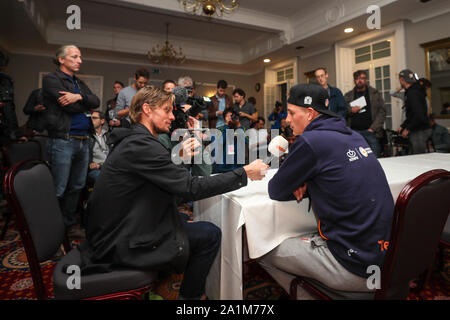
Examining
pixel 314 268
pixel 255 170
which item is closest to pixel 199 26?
pixel 255 170

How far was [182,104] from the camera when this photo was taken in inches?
60.6

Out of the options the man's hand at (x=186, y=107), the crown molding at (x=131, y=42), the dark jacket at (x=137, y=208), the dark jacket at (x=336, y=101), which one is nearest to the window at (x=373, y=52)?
the dark jacket at (x=336, y=101)

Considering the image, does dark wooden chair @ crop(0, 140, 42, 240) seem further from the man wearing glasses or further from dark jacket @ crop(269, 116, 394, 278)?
the man wearing glasses

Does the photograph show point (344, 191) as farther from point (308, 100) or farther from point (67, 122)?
point (67, 122)

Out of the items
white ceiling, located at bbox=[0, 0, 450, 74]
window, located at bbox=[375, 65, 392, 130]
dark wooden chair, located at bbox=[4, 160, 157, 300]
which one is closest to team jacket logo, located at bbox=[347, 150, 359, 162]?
dark wooden chair, located at bbox=[4, 160, 157, 300]

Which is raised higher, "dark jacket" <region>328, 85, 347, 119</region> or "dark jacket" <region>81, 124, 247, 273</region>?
"dark jacket" <region>328, 85, 347, 119</region>

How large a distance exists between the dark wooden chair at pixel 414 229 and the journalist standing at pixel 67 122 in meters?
2.06

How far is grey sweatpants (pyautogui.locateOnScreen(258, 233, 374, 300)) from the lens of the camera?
2.88 feet

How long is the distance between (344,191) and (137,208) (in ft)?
2.51

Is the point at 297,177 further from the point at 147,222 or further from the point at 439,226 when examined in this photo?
the point at 147,222

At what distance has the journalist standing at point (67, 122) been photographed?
187 centimetres

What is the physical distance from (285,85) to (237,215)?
758 cm

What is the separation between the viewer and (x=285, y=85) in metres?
7.91

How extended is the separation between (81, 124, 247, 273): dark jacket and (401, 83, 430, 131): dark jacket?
3.29 meters
